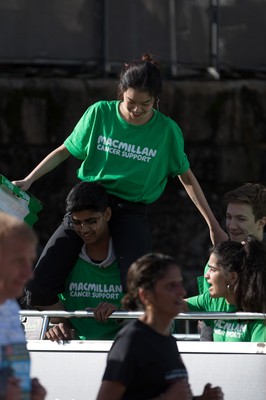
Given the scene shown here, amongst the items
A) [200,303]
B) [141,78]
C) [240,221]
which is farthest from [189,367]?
[141,78]

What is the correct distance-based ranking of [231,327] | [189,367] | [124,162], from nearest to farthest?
[189,367] → [231,327] → [124,162]

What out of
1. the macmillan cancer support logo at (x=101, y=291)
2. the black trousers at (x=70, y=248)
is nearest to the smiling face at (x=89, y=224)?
the black trousers at (x=70, y=248)

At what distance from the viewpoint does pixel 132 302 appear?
15.4ft

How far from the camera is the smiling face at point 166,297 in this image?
15.0 feet

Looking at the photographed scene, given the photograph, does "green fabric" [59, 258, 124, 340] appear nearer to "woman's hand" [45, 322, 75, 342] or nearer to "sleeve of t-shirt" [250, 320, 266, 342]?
"woman's hand" [45, 322, 75, 342]

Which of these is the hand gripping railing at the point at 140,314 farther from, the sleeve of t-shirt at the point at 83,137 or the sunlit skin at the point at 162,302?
the sleeve of t-shirt at the point at 83,137

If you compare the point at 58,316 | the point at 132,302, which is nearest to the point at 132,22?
the point at 58,316

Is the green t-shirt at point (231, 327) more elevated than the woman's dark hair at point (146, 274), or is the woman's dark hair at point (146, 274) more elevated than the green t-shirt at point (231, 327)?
the woman's dark hair at point (146, 274)

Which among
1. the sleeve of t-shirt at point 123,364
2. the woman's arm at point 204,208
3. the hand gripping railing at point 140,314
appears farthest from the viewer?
the woman's arm at point 204,208

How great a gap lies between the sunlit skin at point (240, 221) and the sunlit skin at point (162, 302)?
2.02 metres

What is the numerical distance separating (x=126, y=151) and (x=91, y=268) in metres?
0.63

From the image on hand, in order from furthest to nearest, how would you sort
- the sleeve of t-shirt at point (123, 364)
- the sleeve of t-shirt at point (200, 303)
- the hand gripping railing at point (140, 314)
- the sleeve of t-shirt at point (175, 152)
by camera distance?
the sleeve of t-shirt at point (175, 152) < the sleeve of t-shirt at point (200, 303) < the hand gripping railing at point (140, 314) < the sleeve of t-shirt at point (123, 364)

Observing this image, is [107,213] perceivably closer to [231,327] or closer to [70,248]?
[70,248]

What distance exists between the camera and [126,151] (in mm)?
6410
